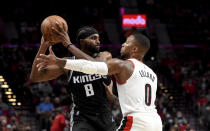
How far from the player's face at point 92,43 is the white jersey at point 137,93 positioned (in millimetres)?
970

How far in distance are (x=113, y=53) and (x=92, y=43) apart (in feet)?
38.8

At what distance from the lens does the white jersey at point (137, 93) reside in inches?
152

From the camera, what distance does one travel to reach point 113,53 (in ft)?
54.7

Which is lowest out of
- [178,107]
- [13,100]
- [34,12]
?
[178,107]

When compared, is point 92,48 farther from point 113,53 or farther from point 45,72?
point 113,53

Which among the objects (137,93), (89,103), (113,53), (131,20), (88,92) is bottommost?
(113,53)

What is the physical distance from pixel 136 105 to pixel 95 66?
592 millimetres

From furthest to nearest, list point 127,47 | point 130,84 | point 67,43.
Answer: point 67,43, point 127,47, point 130,84

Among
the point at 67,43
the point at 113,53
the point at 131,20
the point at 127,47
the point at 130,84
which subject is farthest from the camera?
the point at 131,20

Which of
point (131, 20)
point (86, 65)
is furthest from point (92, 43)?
point (131, 20)

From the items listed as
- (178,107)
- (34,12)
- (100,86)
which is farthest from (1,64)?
(100,86)

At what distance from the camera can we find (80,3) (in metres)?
20.6

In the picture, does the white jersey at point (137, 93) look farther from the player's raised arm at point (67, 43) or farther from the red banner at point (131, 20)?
the red banner at point (131, 20)

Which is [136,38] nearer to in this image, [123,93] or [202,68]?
[123,93]
